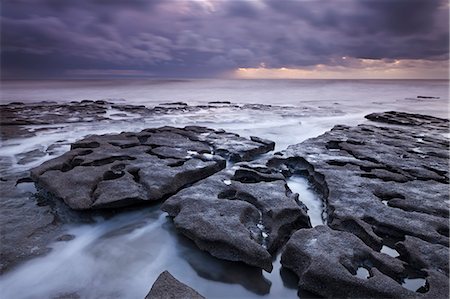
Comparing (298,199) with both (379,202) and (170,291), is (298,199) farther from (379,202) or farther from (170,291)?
(170,291)

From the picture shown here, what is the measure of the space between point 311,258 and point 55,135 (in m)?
10.2

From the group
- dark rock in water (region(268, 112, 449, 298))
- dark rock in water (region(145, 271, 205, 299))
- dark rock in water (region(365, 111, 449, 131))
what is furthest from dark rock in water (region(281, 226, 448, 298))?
dark rock in water (region(365, 111, 449, 131))

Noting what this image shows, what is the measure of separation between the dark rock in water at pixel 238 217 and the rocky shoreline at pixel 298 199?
14 millimetres

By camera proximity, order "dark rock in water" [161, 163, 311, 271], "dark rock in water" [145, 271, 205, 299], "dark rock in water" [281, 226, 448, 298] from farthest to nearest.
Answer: "dark rock in water" [161, 163, 311, 271], "dark rock in water" [281, 226, 448, 298], "dark rock in water" [145, 271, 205, 299]

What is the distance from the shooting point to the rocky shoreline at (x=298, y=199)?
3.49 metres

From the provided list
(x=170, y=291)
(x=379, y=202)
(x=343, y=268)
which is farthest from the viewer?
(x=379, y=202)

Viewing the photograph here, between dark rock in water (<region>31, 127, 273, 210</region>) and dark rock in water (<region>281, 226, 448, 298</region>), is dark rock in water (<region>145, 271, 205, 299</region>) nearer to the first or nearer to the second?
dark rock in water (<region>281, 226, 448, 298</region>)

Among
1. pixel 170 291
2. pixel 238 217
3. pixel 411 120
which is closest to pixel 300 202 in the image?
pixel 238 217

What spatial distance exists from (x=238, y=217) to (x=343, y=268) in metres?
1.43

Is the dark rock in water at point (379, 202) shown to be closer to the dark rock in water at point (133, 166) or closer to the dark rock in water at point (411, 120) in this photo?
the dark rock in water at point (133, 166)

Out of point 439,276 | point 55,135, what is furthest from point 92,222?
point 55,135

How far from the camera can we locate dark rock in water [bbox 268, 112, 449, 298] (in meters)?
3.45

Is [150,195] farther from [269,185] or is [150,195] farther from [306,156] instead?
[306,156]

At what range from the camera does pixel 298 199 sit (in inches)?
209
